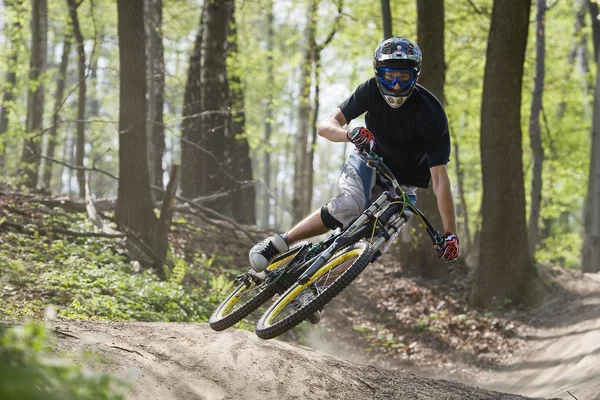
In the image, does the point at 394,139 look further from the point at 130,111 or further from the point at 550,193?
the point at 550,193

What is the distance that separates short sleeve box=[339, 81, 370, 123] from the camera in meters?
6.23

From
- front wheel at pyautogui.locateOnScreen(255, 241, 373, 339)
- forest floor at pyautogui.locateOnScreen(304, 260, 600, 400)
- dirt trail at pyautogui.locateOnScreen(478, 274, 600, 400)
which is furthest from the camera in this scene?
forest floor at pyautogui.locateOnScreen(304, 260, 600, 400)

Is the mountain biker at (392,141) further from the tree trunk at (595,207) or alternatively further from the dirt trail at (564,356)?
the tree trunk at (595,207)

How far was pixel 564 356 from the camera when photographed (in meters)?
9.84

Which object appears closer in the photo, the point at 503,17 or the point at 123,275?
the point at 123,275

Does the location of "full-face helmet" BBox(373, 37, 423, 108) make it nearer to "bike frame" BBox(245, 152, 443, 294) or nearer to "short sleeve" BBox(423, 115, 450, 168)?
"short sleeve" BBox(423, 115, 450, 168)

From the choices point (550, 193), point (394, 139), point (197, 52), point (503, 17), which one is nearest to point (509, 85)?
point (503, 17)

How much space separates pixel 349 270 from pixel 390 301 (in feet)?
28.3

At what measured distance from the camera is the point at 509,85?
11773mm

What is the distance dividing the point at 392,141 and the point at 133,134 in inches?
238

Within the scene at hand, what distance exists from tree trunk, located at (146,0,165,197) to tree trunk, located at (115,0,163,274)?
4.71 metres

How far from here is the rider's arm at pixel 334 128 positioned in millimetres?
6035

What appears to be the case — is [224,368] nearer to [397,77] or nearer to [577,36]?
[397,77]

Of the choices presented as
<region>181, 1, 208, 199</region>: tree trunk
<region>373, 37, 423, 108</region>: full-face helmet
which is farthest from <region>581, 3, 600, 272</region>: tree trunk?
<region>373, 37, 423, 108</region>: full-face helmet
